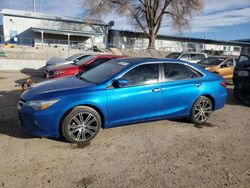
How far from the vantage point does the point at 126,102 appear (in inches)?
174

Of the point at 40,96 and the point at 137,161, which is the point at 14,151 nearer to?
the point at 40,96

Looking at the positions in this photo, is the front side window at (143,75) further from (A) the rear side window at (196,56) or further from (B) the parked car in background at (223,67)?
(A) the rear side window at (196,56)

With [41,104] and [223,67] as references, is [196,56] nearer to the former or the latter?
[223,67]

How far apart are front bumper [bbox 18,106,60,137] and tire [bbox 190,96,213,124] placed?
301 centimetres

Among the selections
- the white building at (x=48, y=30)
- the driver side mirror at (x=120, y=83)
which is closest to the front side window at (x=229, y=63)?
the driver side mirror at (x=120, y=83)

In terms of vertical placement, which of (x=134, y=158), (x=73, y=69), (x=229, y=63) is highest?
(x=229, y=63)

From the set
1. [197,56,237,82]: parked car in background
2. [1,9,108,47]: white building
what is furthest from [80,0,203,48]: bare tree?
[197,56,237,82]: parked car in background

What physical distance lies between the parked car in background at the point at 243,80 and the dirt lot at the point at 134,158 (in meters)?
2.48

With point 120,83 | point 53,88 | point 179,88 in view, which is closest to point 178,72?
point 179,88

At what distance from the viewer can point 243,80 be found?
7.30m

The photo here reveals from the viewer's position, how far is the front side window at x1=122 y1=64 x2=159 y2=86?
15.1 feet

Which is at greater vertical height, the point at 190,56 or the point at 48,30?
the point at 48,30

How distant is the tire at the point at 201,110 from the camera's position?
5301 mm

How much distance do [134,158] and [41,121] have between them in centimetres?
163
